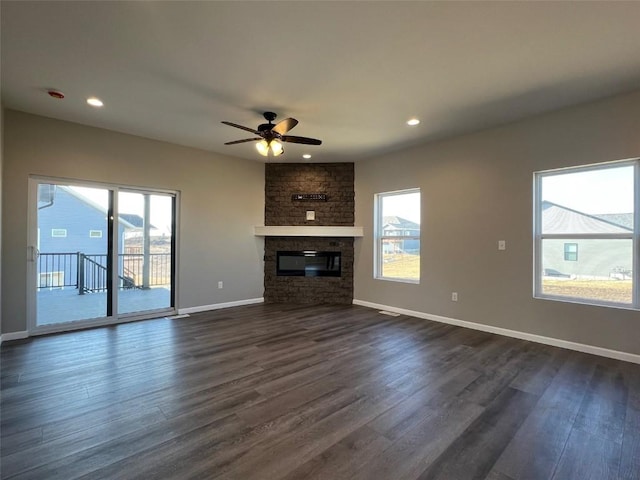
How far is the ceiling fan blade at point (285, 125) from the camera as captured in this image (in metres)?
3.25

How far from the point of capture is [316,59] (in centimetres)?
262

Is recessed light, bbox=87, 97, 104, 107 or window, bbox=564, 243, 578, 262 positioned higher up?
recessed light, bbox=87, 97, 104, 107

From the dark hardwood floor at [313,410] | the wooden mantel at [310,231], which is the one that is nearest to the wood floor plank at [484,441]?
the dark hardwood floor at [313,410]

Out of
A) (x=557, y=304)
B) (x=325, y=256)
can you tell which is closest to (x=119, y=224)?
(x=325, y=256)

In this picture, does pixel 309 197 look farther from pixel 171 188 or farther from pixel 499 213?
pixel 499 213

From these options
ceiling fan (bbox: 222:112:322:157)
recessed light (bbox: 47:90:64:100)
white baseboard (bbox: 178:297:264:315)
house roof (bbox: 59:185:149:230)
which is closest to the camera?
recessed light (bbox: 47:90:64:100)

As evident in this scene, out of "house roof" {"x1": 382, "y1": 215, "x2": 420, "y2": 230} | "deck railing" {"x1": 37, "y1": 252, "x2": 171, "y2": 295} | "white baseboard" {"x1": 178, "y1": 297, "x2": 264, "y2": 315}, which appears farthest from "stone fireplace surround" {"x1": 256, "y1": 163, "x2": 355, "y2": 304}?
"deck railing" {"x1": 37, "y1": 252, "x2": 171, "y2": 295}

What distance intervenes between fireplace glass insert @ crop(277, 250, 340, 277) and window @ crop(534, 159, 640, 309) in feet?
10.8

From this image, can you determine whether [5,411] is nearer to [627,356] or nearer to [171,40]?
[171,40]

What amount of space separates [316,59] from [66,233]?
402 centimetres

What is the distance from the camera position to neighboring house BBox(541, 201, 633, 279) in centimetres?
333

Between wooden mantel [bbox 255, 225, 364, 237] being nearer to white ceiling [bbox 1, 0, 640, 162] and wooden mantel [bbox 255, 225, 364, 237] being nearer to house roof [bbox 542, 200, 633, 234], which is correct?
white ceiling [bbox 1, 0, 640, 162]

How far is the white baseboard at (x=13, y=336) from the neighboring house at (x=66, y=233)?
0.61 meters

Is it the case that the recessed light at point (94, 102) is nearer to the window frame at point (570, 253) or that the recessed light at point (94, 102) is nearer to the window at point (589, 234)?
the window at point (589, 234)
